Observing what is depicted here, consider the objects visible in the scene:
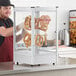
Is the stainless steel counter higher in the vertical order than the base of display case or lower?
lower

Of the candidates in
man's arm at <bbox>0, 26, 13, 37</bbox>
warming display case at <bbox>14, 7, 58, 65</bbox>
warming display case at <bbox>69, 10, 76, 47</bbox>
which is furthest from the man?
warming display case at <bbox>69, 10, 76, 47</bbox>

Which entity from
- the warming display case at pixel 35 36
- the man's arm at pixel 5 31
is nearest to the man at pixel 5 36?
the man's arm at pixel 5 31

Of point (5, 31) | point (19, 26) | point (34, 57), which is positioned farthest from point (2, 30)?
point (34, 57)

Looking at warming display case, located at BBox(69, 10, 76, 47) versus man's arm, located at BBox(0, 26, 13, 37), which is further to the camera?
warming display case, located at BBox(69, 10, 76, 47)

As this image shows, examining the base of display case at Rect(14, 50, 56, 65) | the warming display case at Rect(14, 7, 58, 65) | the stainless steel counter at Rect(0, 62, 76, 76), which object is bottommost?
the stainless steel counter at Rect(0, 62, 76, 76)

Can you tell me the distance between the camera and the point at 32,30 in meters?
1.28

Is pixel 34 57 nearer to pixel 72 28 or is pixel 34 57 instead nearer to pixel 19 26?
pixel 19 26

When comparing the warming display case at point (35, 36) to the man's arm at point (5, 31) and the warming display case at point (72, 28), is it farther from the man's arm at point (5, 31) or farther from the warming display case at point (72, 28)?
the warming display case at point (72, 28)

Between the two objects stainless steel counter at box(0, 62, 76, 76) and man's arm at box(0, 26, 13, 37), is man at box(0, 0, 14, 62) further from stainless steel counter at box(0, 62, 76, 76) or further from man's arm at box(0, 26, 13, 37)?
stainless steel counter at box(0, 62, 76, 76)

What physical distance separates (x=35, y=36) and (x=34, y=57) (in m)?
0.11

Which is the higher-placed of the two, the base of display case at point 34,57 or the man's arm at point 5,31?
the man's arm at point 5,31

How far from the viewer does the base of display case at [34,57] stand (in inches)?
50.1

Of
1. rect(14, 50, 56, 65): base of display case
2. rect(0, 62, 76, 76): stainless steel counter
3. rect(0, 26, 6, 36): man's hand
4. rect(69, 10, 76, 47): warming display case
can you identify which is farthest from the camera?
rect(69, 10, 76, 47): warming display case

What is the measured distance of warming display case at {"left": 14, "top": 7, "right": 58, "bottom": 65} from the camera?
1.28 meters
